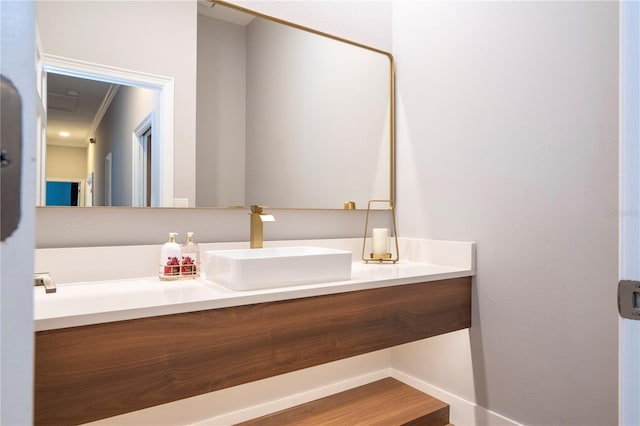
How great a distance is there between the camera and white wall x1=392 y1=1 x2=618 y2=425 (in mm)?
1290

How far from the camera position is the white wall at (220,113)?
1.56 m

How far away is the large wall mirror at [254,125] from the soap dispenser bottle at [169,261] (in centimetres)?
20

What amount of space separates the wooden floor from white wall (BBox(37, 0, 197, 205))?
1.01 metres

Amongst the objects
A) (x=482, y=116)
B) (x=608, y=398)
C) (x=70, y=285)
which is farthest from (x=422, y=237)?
(x=70, y=285)

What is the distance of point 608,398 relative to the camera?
1.27 meters

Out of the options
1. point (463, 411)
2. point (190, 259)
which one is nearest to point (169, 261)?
point (190, 259)

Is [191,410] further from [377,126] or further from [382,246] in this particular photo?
[377,126]

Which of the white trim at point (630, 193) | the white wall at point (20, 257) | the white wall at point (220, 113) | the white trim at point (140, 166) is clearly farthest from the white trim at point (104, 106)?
the white trim at point (630, 193)

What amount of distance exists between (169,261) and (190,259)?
0.07m

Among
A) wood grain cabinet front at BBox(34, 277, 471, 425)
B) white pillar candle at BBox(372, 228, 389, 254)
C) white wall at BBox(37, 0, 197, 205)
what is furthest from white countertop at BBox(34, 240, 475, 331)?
white wall at BBox(37, 0, 197, 205)

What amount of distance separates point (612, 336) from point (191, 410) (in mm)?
1475

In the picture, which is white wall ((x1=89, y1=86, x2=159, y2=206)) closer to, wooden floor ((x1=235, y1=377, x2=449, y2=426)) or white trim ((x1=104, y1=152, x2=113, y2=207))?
white trim ((x1=104, y1=152, x2=113, y2=207))

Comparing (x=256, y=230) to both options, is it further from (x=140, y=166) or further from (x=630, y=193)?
(x=630, y=193)

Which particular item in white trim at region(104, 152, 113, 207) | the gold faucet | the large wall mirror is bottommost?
the gold faucet
